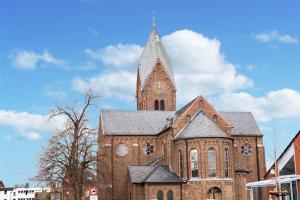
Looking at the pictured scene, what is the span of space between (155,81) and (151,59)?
3.87m

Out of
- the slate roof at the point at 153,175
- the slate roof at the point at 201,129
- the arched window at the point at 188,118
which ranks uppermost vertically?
the arched window at the point at 188,118

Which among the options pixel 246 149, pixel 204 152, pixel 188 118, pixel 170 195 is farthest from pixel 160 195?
pixel 246 149

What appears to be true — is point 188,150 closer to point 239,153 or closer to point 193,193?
point 193,193

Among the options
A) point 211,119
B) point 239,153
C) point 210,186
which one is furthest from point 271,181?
point 239,153

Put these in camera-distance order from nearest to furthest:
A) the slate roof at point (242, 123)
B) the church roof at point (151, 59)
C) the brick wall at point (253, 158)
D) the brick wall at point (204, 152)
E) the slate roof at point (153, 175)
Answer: the slate roof at point (153, 175) < the brick wall at point (204, 152) < the brick wall at point (253, 158) < the slate roof at point (242, 123) < the church roof at point (151, 59)

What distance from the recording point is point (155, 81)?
8106cm

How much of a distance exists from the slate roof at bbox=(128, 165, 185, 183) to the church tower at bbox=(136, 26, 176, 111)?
862 inches

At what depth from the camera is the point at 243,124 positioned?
7088 cm

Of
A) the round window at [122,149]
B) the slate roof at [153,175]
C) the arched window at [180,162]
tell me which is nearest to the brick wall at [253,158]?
the arched window at [180,162]

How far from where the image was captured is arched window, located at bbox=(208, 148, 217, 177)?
184 ft

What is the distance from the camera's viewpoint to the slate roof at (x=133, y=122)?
222ft

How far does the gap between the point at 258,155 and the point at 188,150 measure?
16086mm

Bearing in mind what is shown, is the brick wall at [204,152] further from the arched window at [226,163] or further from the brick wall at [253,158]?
the brick wall at [253,158]

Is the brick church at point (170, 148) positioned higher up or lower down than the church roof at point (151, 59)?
lower down
